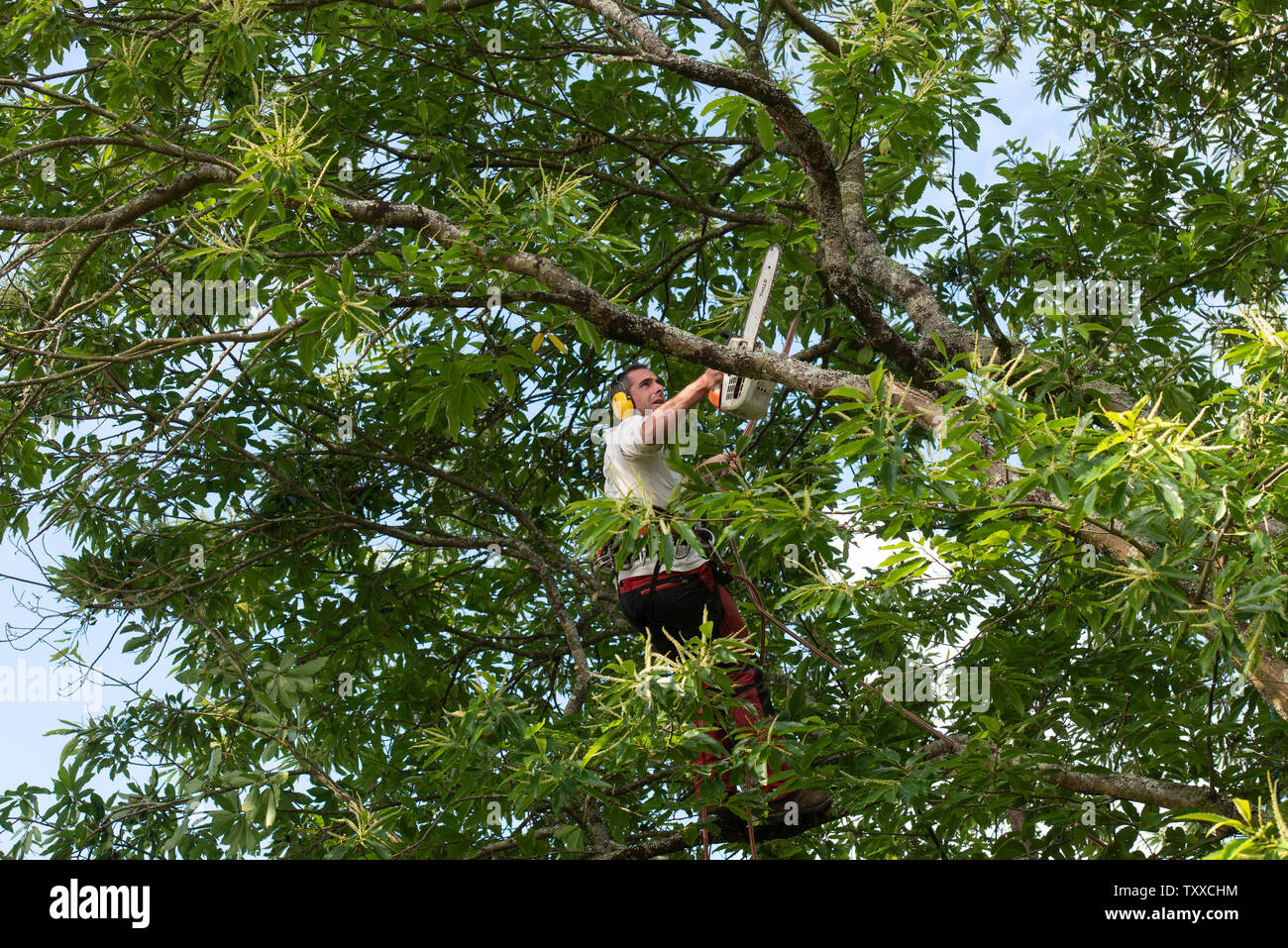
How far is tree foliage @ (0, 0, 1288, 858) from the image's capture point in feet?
11.8

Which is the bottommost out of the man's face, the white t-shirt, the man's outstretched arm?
the white t-shirt

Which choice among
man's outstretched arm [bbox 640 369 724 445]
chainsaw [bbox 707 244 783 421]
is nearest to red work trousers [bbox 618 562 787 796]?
man's outstretched arm [bbox 640 369 724 445]

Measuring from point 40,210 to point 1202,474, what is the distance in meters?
4.55

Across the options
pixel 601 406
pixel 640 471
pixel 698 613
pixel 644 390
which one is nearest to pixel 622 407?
pixel 640 471

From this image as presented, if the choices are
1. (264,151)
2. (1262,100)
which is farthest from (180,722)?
(1262,100)

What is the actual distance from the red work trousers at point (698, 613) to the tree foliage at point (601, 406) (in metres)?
0.22

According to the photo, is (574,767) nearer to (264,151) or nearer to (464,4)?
(264,151)

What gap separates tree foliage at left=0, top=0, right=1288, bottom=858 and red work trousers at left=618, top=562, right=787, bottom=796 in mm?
218

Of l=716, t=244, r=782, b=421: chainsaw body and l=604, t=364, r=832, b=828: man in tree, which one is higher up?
l=716, t=244, r=782, b=421: chainsaw body

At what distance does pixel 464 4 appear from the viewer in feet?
17.8

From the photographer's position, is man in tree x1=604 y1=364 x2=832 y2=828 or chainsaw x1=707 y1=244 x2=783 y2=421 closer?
chainsaw x1=707 y1=244 x2=783 y2=421

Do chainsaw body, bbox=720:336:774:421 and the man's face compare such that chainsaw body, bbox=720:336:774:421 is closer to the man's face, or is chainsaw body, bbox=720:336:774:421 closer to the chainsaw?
the chainsaw

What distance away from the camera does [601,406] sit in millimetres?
6527

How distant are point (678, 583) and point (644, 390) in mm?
767
